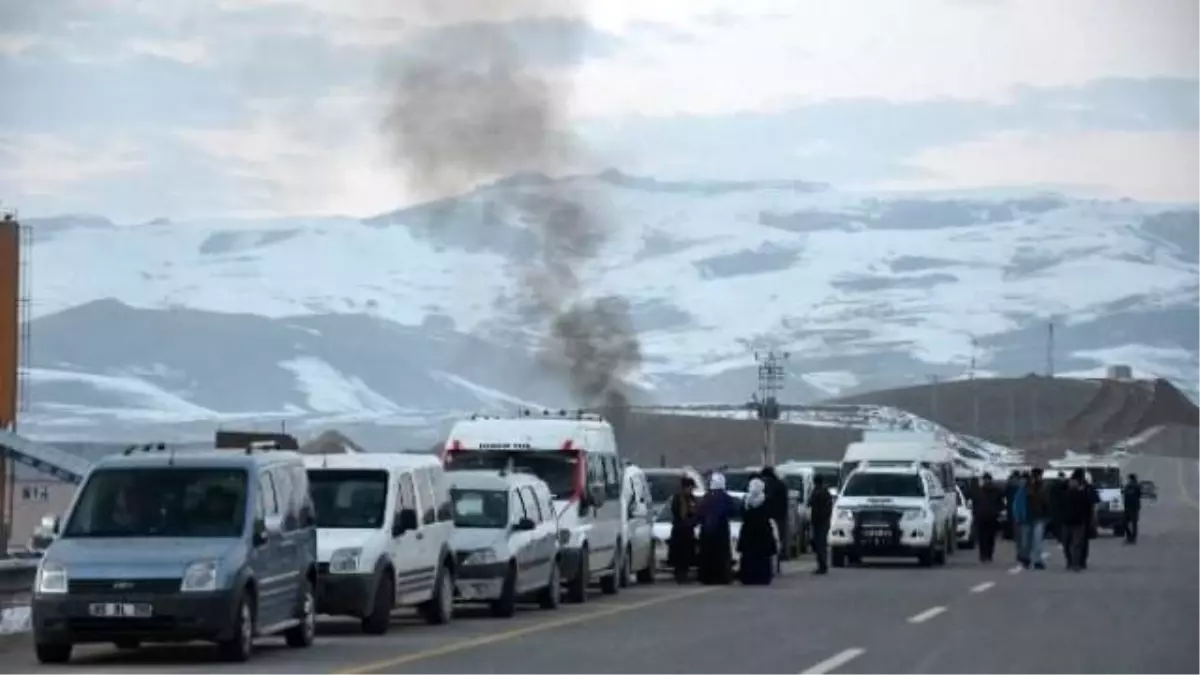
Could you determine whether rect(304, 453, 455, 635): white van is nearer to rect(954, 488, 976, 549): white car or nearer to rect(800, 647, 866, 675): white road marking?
rect(800, 647, 866, 675): white road marking

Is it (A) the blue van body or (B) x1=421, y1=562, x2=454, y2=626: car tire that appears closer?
(A) the blue van body

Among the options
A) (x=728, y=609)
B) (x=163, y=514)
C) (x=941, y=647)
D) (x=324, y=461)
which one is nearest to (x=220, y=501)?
(x=163, y=514)

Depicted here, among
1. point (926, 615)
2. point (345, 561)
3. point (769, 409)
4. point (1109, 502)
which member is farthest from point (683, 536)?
point (769, 409)

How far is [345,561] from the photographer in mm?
25125

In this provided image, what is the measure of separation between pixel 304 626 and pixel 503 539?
5.96 m

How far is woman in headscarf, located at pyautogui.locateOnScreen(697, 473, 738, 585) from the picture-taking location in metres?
38.7

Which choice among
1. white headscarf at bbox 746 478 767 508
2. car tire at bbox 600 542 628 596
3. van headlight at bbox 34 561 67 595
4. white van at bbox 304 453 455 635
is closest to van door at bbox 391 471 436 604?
white van at bbox 304 453 455 635

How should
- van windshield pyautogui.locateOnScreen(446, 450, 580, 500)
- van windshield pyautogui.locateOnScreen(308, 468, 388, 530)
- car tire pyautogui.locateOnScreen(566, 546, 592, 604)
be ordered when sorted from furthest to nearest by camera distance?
van windshield pyautogui.locateOnScreen(446, 450, 580, 500), car tire pyautogui.locateOnScreen(566, 546, 592, 604), van windshield pyautogui.locateOnScreen(308, 468, 388, 530)

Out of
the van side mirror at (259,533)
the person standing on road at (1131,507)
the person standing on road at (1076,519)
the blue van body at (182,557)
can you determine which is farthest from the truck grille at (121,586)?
the person standing on road at (1131,507)

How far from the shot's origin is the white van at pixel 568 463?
33969 millimetres

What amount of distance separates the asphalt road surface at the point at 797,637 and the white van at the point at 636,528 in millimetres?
476

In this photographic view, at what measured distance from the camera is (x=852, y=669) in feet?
68.4

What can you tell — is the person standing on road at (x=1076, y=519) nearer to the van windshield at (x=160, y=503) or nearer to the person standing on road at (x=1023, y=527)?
the person standing on road at (x=1023, y=527)

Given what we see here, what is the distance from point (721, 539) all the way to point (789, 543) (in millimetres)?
11298
